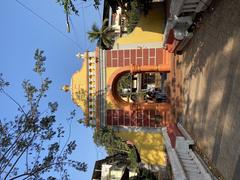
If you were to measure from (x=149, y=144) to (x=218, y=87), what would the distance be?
29.7ft

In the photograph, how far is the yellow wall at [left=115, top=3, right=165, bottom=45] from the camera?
50.7ft

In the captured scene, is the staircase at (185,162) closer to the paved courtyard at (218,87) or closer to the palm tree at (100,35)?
the paved courtyard at (218,87)

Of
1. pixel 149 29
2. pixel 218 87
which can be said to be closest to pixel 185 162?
pixel 218 87

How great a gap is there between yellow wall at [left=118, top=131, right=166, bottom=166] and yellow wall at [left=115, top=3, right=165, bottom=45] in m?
4.97

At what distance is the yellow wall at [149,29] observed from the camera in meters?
15.4

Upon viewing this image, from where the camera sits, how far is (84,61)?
52.3ft

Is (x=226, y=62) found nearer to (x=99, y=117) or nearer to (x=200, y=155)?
(x=200, y=155)

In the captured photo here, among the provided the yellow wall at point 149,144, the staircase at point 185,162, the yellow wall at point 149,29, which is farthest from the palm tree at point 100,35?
the staircase at point 185,162

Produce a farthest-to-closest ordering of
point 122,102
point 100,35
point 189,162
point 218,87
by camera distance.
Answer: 1. point 100,35
2. point 122,102
3. point 189,162
4. point 218,87

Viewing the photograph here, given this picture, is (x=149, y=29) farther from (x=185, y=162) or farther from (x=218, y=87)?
(x=218, y=87)

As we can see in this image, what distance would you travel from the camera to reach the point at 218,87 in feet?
23.4

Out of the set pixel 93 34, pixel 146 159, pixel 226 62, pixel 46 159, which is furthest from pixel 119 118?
pixel 93 34

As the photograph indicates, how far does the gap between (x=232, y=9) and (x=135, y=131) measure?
10.1 m

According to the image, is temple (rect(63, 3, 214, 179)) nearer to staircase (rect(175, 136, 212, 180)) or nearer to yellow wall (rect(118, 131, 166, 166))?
yellow wall (rect(118, 131, 166, 166))
